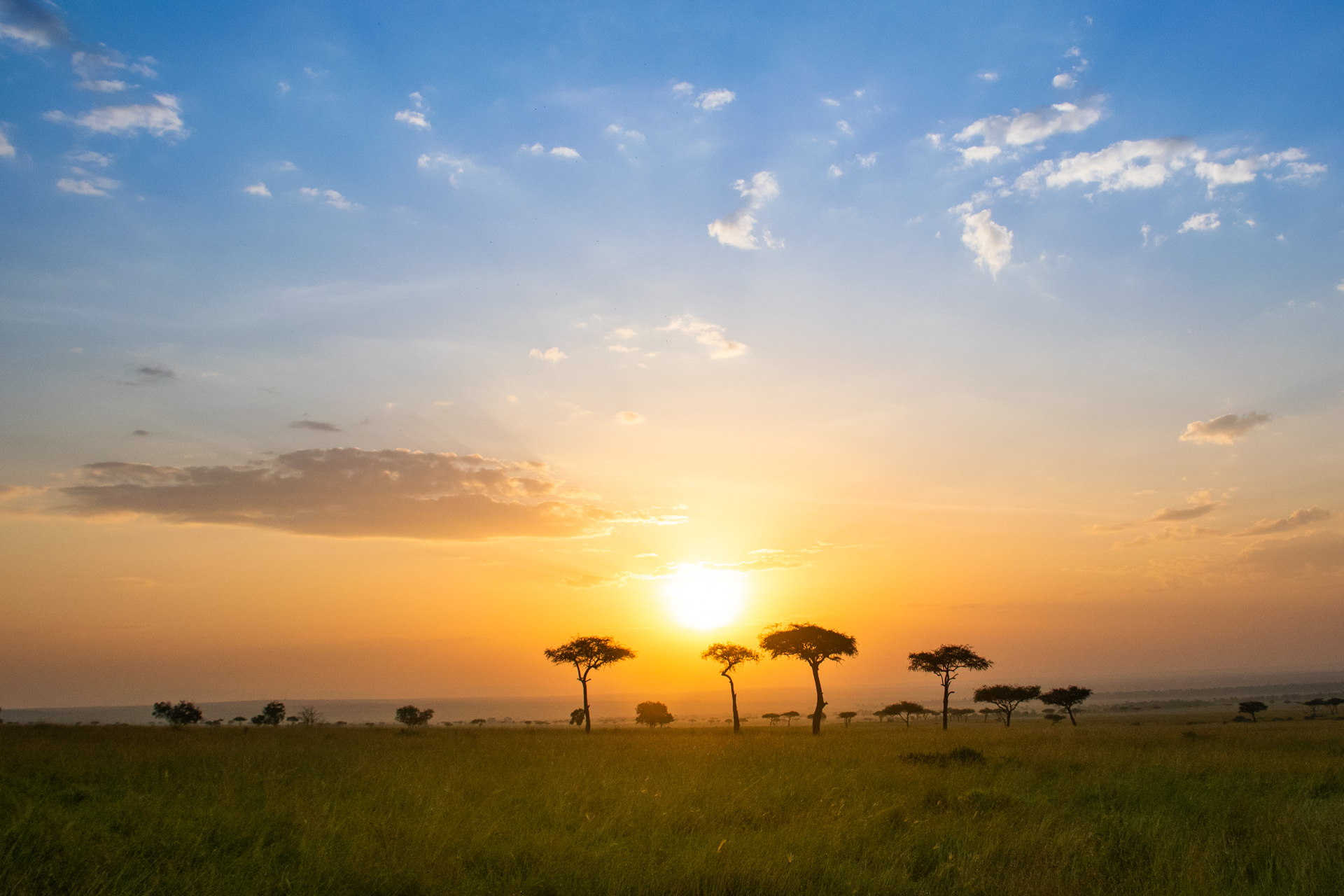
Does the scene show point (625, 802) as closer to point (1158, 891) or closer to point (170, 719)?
point (1158, 891)

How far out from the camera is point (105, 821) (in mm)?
8922

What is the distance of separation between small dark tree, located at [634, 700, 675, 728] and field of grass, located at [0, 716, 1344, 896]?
271 feet

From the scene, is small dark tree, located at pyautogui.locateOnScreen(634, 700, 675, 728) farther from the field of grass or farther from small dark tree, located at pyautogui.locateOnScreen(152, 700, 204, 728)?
the field of grass

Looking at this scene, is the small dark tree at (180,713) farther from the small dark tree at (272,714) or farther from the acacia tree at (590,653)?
the acacia tree at (590,653)

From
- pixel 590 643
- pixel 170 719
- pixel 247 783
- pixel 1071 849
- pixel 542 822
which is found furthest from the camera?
pixel 170 719

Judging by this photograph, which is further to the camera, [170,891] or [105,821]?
[105,821]

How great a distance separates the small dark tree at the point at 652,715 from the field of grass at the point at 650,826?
82.6m

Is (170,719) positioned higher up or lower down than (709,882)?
lower down

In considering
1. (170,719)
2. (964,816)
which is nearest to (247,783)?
(964,816)

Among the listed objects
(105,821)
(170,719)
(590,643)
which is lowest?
(170,719)

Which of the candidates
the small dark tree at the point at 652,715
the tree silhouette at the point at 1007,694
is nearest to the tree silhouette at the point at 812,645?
Answer: the tree silhouette at the point at 1007,694

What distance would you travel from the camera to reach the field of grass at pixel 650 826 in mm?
7359

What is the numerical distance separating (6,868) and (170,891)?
1.83 m

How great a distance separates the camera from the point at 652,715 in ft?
318
